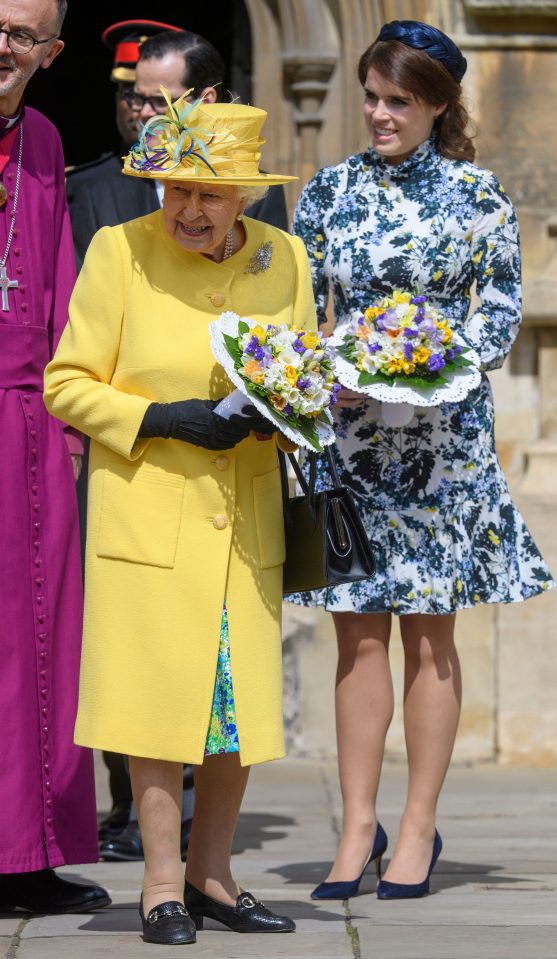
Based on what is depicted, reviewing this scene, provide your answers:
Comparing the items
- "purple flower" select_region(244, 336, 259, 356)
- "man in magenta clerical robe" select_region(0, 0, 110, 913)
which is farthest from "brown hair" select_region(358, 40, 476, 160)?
"purple flower" select_region(244, 336, 259, 356)

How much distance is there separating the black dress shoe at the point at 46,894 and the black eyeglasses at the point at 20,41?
1812 millimetres

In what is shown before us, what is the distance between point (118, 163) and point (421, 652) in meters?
1.71

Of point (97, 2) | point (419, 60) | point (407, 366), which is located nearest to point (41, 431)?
point (407, 366)

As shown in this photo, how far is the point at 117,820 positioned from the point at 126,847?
267 mm

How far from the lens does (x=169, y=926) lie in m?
3.61

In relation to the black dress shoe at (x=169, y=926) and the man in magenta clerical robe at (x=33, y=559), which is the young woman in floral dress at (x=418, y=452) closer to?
the man in magenta clerical robe at (x=33, y=559)

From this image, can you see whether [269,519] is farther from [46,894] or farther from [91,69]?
[91,69]

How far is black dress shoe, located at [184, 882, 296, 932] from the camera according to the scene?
375 cm

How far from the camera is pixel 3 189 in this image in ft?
13.5

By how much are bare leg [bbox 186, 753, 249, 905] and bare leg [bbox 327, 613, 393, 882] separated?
0.56 m

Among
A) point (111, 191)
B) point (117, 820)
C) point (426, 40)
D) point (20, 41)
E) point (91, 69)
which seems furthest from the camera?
point (91, 69)

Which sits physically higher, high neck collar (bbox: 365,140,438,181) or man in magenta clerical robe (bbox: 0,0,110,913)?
high neck collar (bbox: 365,140,438,181)

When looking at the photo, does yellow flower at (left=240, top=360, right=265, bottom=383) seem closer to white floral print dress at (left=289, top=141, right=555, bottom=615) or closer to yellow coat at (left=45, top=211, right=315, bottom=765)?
yellow coat at (left=45, top=211, right=315, bottom=765)

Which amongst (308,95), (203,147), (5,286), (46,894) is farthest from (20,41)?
(308,95)
